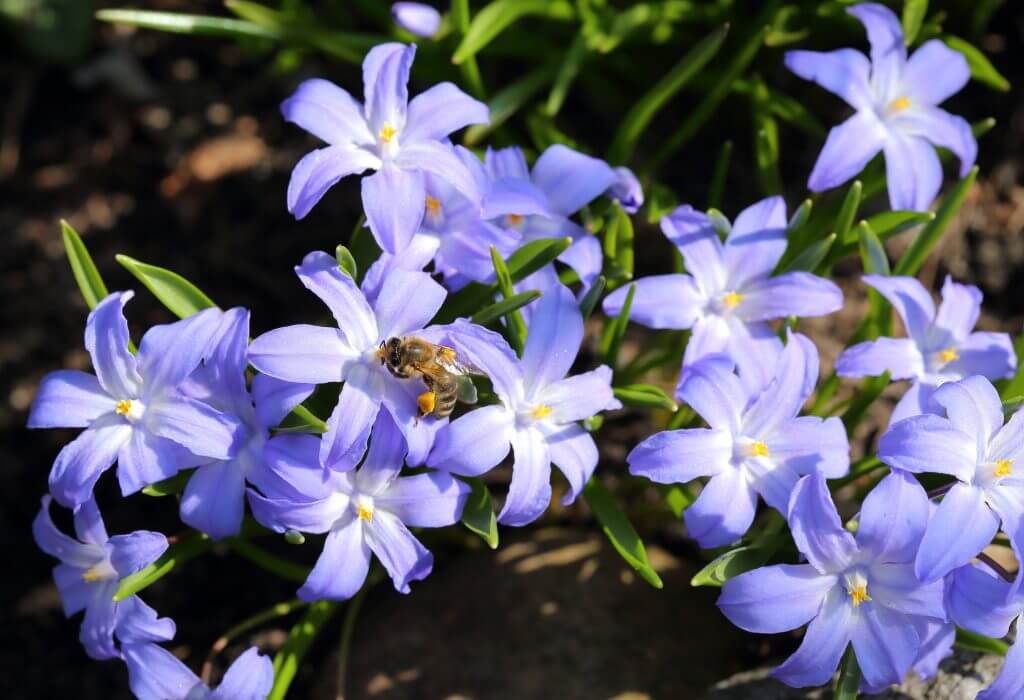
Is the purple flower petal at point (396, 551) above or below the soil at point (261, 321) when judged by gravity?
above

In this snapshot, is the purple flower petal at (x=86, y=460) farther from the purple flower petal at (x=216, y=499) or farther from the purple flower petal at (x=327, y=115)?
the purple flower petal at (x=327, y=115)

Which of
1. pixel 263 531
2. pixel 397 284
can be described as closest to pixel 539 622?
pixel 263 531

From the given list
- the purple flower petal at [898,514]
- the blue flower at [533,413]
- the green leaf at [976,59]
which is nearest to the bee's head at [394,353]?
the blue flower at [533,413]

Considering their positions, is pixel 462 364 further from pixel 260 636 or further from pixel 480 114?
pixel 260 636

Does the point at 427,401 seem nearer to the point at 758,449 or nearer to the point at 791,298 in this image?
the point at 758,449

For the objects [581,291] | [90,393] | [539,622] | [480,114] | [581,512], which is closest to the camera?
[90,393]

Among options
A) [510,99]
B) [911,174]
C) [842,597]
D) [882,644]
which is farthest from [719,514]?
[510,99]
